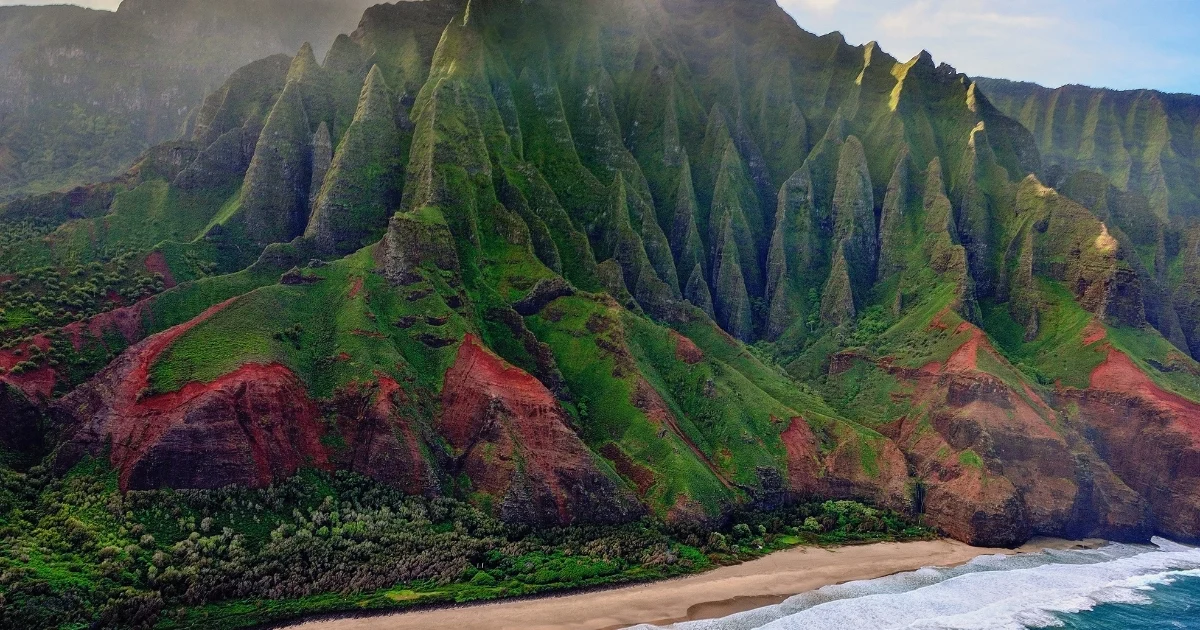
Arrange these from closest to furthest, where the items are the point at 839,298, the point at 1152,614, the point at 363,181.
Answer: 1. the point at 1152,614
2. the point at 363,181
3. the point at 839,298

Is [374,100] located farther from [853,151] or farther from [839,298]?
[853,151]

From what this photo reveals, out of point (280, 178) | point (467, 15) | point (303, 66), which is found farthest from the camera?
point (467, 15)

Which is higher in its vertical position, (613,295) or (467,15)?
(467,15)

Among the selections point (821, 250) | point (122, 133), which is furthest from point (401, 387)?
point (122, 133)

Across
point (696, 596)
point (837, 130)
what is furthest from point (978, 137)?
point (696, 596)

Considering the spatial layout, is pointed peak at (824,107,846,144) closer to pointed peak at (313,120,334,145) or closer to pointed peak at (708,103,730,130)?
pointed peak at (708,103,730,130)
